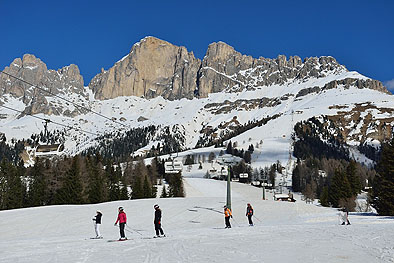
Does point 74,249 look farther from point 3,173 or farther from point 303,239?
point 3,173

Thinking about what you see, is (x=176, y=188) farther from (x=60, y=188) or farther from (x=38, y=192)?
(x=38, y=192)

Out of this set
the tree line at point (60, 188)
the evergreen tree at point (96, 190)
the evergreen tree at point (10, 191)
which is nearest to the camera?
the evergreen tree at point (10, 191)

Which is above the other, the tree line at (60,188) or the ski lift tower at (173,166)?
the ski lift tower at (173,166)

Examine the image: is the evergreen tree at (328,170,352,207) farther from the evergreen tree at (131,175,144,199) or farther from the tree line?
the evergreen tree at (131,175,144,199)

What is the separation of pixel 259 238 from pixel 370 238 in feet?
18.1

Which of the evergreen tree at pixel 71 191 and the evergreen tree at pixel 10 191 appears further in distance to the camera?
the evergreen tree at pixel 10 191

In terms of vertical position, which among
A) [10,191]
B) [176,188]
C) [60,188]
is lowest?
[10,191]

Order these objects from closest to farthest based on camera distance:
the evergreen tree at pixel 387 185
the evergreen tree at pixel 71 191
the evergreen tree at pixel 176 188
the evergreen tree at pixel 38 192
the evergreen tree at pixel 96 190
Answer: the evergreen tree at pixel 387 185
the evergreen tree at pixel 71 191
the evergreen tree at pixel 38 192
the evergreen tree at pixel 96 190
the evergreen tree at pixel 176 188

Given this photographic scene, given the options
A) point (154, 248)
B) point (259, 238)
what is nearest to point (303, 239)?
point (259, 238)

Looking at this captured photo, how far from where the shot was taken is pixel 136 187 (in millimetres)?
82812

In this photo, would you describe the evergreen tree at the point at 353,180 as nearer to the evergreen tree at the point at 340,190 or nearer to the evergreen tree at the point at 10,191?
the evergreen tree at the point at 340,190

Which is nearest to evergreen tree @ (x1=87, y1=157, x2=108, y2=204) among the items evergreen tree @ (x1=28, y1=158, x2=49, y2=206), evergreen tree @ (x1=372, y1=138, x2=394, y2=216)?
evergreen tree @ (x1=28, y1=158, x2=49, y2=206)

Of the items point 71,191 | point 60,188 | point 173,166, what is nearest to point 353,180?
point 173,166

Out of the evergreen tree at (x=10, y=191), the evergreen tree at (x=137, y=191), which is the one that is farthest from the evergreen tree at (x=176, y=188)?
the evergreen tree at (x=10, y=191)
